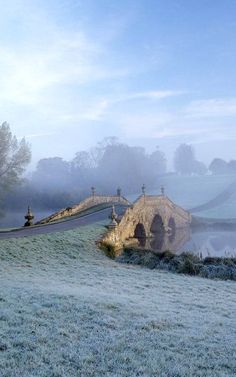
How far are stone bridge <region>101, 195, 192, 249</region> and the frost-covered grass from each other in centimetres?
1570

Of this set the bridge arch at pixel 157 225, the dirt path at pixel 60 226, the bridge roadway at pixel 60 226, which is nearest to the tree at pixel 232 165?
the bridge arch at pixel 157 225

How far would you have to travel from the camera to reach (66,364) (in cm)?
821

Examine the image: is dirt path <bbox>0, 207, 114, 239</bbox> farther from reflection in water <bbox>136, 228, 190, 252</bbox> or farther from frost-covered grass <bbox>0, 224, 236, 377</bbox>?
frost-covered grass <bbox>0, 224, 236, 377</bbox>

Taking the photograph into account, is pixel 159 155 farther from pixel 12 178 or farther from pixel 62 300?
pixel 62 300

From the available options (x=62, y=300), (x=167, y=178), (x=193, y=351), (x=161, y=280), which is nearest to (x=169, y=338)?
(x=193, y=351)

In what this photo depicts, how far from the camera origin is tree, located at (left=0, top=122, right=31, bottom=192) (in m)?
45.3

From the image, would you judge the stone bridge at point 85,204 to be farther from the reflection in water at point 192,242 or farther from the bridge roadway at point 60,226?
the reflection in water at point 192,242

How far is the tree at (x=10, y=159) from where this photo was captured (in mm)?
45312

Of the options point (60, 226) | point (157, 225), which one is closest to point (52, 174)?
point (157, 225)

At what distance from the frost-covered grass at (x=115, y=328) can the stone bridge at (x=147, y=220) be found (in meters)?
15.7

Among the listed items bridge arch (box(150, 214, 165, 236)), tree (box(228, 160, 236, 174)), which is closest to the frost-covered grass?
bridge arch (box(150, 214, 165, 236))

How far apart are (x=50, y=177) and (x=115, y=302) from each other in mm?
82407

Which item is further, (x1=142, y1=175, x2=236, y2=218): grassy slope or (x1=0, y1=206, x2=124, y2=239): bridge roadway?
(x1=142, y1=175, x2=236, y2=218): grassy slope

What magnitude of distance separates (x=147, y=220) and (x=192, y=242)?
579 centimetres
